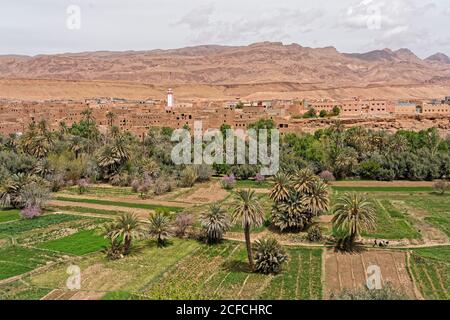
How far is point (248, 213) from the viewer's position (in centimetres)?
2541

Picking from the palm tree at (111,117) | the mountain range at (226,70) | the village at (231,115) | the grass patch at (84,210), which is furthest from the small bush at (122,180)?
the mountain range at (226,70)

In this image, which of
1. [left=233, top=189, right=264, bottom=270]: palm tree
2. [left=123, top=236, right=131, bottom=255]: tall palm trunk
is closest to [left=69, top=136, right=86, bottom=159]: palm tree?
[left=123, top=236, right=131, bottom=255]: tall palm trunk

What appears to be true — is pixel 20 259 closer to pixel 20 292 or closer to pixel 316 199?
pixel 20 292

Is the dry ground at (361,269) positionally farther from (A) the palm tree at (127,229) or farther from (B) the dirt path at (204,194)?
(B) the dirt path at (204,194)

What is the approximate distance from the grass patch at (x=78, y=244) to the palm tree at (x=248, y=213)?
9.65 meters

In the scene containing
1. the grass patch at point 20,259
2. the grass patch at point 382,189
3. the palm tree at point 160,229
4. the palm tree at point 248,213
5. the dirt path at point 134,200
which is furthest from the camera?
the grass patch at point 382,189

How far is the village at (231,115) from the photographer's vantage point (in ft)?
214

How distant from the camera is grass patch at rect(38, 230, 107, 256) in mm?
29375

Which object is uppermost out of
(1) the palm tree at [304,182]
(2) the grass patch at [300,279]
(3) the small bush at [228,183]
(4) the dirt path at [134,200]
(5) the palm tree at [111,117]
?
(5) the palm tree at [111,117]

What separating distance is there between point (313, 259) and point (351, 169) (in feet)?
81.5

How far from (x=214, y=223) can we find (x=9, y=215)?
17776 mm

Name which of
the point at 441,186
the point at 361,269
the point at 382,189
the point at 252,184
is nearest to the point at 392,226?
the point at 361,269

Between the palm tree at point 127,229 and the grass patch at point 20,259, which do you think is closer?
the grass patch at point 20,259
